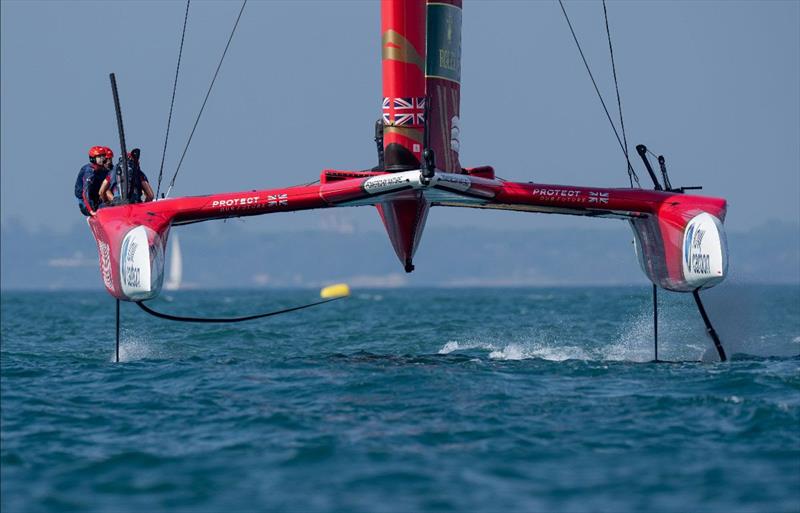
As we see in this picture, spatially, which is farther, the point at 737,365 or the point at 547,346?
the point at 547,346

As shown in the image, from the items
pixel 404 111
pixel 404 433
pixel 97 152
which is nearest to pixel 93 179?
pixel 97 152

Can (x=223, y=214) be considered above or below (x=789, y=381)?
above

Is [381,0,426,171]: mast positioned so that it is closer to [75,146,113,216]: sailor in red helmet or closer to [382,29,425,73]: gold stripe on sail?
[382,29,425,73]: gold stripe on sail

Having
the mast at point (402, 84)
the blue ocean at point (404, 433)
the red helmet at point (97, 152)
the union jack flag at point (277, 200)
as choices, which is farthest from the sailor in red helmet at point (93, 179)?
the mast at point (402, 84)

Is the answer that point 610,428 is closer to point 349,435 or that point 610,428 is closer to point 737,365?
point 349,435

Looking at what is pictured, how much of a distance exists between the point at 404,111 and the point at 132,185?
269 cm

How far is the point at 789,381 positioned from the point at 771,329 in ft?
32.7

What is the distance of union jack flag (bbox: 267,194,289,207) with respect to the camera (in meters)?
10.4

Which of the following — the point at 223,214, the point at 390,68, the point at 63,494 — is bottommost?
the point at 63,494

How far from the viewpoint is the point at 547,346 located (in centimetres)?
1300

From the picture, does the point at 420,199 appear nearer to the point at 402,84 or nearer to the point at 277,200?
the point at 402,84

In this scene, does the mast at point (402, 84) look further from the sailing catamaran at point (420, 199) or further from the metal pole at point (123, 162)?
the metal pole at point (123, 162)

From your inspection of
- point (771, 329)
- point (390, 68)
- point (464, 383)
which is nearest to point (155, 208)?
point (390, 68)

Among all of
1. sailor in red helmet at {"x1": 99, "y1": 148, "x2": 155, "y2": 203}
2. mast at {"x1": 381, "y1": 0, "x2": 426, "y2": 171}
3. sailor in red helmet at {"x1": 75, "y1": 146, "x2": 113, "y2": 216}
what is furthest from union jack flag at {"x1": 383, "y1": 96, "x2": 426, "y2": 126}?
sailor in red helmet at {"x1": 75, "y1": 146, "x2": 113, "y2": 216}
